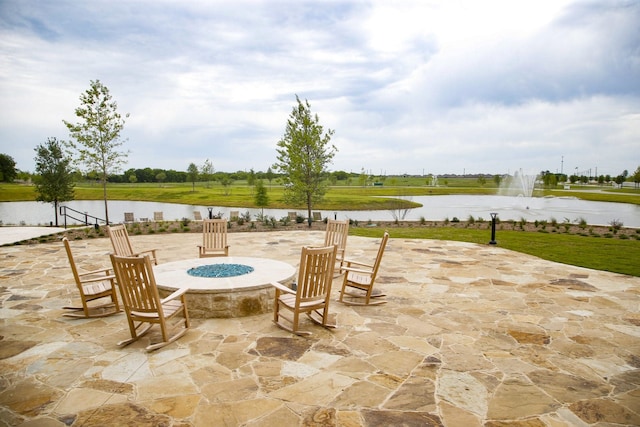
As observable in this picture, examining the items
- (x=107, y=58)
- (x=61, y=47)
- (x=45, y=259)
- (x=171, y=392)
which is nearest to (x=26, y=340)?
(x=171, y=392)

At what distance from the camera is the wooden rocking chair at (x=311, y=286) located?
4.40 m

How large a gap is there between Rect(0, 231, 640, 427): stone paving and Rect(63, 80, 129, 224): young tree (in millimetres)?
11219

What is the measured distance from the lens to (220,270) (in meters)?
6.23

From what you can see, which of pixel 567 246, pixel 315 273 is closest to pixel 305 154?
pixel 567 246

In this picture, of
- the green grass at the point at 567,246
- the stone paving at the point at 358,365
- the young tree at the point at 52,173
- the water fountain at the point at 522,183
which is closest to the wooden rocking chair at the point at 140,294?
the stone paving at the point at 358,365

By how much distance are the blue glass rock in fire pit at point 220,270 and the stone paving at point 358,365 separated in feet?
3.28

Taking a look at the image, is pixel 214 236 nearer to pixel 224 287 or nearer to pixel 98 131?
pixel 224 287

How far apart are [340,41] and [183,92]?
786 cm

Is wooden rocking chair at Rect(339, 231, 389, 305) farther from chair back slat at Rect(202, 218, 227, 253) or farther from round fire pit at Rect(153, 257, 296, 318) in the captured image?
chair back slat at Rect(202, 218, 227, 253)

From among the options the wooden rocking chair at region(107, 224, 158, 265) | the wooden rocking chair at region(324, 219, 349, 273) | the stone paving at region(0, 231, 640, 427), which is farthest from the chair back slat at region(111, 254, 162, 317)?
the wooden rocking chair at region(324, 219, 349, 273)

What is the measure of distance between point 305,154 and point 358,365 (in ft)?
47.1

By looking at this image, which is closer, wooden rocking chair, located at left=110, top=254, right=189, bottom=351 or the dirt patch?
wooden rocking chair, located at left=110, top=254, right=189, bottom=351

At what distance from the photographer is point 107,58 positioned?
13.4 meters

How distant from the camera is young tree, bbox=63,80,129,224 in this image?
15945mm
